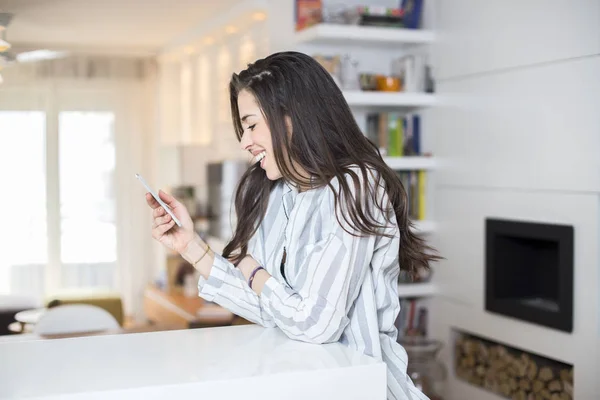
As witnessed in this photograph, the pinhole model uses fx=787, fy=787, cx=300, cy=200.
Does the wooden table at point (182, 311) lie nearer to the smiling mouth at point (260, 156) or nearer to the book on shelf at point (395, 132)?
the book on shelf at point (395, 132)

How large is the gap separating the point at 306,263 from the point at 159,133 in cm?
629

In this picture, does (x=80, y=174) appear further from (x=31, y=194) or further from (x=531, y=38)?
(x=531, y=38)

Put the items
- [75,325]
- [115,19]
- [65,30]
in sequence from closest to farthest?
[75,325] → [115,19] → [65,30]

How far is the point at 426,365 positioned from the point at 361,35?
5.50 feet

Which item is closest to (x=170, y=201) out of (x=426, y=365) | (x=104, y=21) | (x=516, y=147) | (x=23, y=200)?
(x=516, y=147)

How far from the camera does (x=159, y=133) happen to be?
7.65 m

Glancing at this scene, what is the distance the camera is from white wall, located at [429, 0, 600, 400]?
119 inches

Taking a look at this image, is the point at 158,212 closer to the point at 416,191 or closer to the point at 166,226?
the point at 166,226

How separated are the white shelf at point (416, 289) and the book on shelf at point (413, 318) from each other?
0.13 m

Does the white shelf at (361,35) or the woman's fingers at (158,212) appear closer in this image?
the woman's fingers at (158,212)

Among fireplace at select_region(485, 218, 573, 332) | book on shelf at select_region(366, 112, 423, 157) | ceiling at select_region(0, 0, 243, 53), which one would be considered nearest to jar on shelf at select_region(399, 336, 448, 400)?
fireplace at select_region(485, 218, 573, 332)

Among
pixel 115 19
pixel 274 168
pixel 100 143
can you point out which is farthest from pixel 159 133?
pixel 274 168

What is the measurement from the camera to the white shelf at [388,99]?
155 inches

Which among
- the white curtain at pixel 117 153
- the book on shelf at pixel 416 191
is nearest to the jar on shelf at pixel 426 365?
the book on shelf at pixel 416 191
